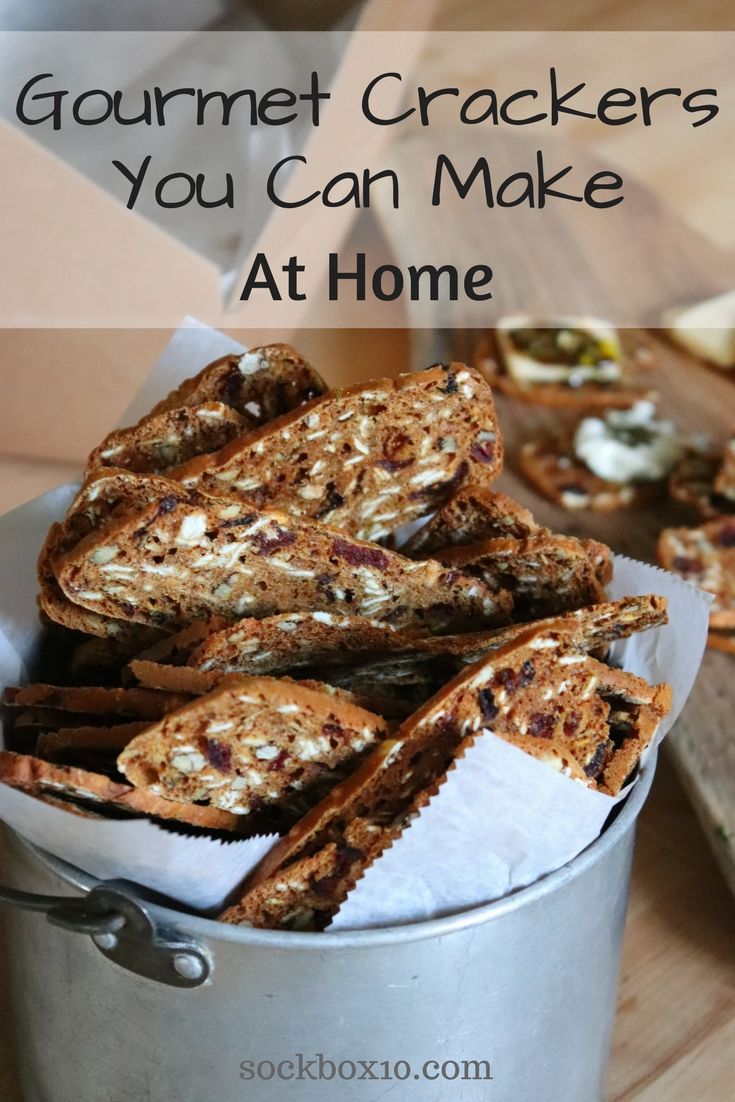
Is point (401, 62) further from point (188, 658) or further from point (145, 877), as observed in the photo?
point (145, 877)

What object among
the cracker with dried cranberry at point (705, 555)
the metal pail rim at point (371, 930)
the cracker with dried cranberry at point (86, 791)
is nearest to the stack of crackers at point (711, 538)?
the cracker with dried cranberry at point (705, 555)

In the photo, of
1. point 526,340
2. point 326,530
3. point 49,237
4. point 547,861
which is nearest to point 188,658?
point 326,530

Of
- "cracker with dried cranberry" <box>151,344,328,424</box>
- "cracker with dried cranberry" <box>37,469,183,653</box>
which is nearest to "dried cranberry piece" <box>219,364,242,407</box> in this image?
"cracker with dried cranberry" <box>151,344,328,424</box>

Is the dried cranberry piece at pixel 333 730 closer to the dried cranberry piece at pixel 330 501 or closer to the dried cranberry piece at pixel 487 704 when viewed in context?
the dried cranberry piece at pixel 487 704

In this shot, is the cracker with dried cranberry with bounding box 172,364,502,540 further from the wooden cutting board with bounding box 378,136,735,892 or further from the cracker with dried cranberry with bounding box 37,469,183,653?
the wooden cutting board with bounding box 378,136,735,892

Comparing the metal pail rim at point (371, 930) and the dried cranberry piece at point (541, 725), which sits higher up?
the dried cranberry piece at point (541, 725)
